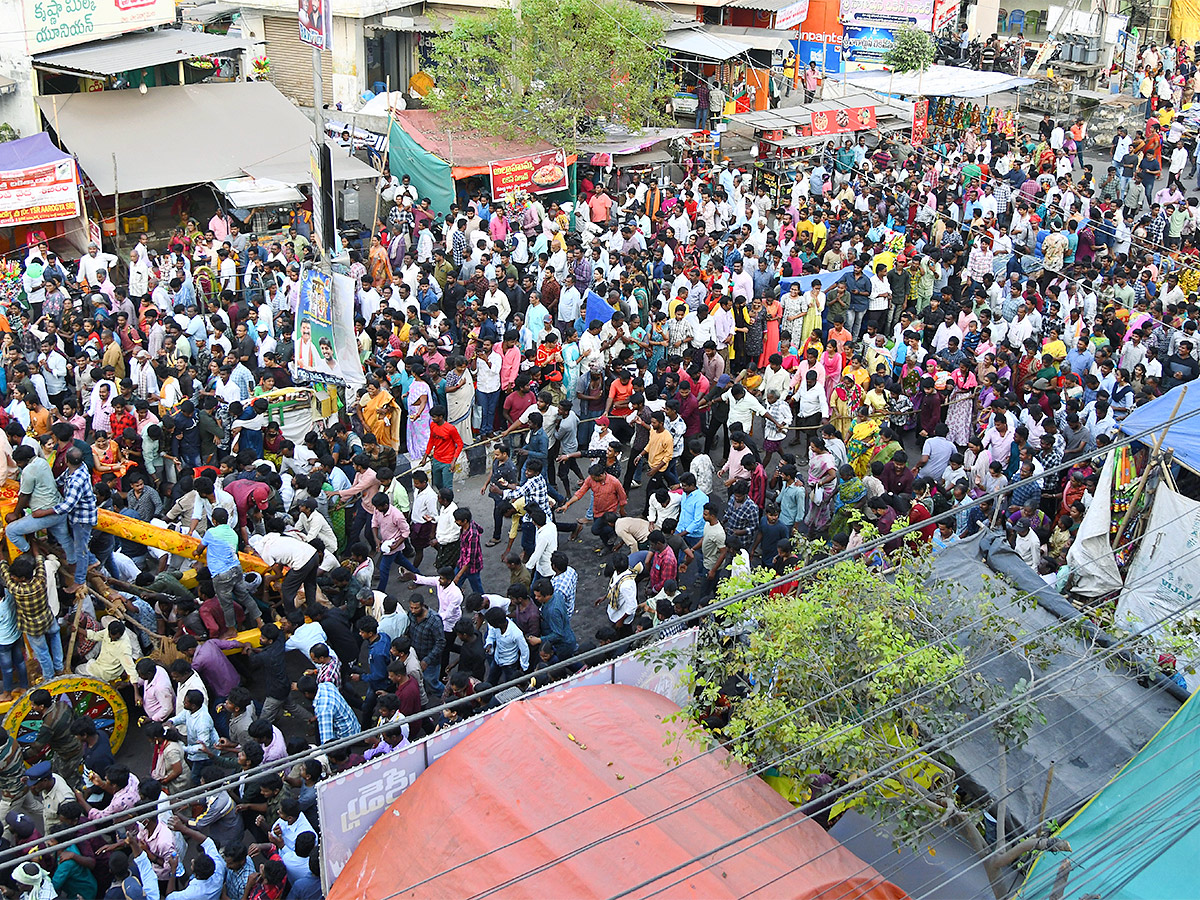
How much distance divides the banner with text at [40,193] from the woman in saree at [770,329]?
30.8 ft

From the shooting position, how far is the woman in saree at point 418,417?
10.9 meters

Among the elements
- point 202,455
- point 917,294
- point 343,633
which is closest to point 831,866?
point 343,633

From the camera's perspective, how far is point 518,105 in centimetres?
1986

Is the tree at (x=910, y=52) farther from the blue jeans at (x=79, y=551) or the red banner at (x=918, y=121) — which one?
the blue jeans at (x=79, y=551)

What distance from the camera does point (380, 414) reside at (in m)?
10.9

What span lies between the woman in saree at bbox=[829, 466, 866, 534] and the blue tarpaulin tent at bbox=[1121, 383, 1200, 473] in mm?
2042

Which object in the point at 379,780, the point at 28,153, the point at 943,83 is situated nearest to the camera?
the point at 379,780

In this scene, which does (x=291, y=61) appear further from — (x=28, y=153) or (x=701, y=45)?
(x=701, y=45)

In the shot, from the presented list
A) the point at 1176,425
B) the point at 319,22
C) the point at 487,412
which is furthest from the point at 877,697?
the point at 319,22

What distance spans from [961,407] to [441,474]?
195 inches

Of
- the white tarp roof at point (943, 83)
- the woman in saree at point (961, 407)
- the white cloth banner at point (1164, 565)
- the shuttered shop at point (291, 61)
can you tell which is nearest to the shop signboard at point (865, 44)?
the white tarp roof at point (943, 83)

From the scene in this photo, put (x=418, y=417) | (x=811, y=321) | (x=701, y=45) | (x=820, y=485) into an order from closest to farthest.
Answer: (x=820, y=485)
(x=418, y=417)
(x=811, y=321)
(x=701, y=45)

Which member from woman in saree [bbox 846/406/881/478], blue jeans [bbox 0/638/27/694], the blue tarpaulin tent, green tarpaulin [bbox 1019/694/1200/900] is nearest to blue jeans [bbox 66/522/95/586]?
blue jeans [bbox 0/638/27/694]

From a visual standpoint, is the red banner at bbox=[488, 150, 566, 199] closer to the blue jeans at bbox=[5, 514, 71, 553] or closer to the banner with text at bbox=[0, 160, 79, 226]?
the banner with text at bbox=[0, 160, 79, 226]
